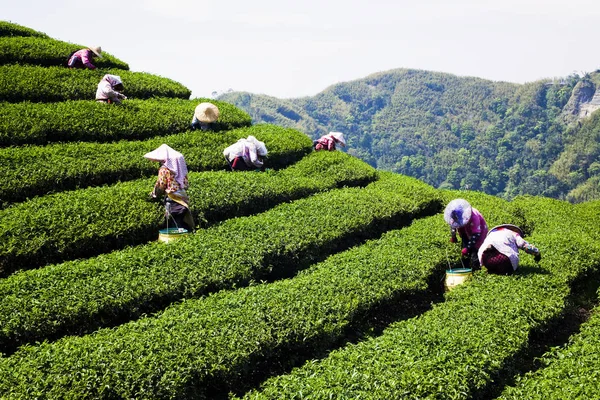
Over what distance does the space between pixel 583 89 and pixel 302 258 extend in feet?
575

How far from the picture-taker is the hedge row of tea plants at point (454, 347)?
723 centimetres

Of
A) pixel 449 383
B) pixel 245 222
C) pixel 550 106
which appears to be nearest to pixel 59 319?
pixel 245 222

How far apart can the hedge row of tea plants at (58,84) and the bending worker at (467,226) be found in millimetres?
10536

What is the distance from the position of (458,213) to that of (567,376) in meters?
3.54

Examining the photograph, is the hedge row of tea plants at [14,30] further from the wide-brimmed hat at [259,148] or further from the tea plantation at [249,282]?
the wide-brimmed hat at [259,148]

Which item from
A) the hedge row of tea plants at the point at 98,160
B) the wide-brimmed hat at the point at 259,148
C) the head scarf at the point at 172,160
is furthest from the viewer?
the wide-brimmed hat at the point at 259,148

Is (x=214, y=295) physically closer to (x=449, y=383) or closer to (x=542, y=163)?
(x=449, y=383)

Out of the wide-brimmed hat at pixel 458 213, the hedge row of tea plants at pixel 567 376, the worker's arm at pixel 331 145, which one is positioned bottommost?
the hedge row of tea plants at pixel 567 376

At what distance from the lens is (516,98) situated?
17862cm

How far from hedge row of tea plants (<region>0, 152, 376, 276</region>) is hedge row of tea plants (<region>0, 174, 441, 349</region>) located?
0.57 meters

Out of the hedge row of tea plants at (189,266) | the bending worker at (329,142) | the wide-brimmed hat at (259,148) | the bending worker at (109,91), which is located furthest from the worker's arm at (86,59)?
the hedge row of tea plants at (189,266)

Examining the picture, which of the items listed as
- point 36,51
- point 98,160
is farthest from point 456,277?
point 36,51

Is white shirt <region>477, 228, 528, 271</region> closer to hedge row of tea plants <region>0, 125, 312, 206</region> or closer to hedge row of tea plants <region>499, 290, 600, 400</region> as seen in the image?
hedge row of tea plants <region>499, 290, 600, 400</region>

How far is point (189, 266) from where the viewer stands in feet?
33.1
